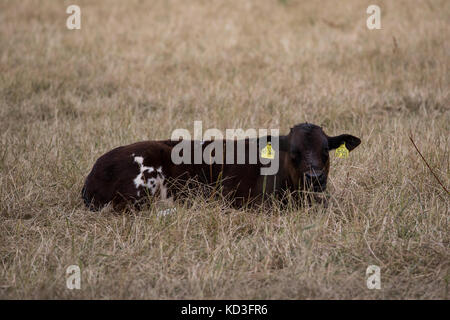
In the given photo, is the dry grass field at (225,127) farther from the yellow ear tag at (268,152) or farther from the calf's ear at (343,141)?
the yellow ear tag at (268,152)

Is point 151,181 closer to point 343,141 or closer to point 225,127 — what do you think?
point 343,141

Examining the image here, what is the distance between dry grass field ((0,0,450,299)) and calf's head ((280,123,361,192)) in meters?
0.30

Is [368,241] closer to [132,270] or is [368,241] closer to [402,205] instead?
[402,205]

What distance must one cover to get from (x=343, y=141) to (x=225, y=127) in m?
2.72

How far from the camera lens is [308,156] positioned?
5.51 meters

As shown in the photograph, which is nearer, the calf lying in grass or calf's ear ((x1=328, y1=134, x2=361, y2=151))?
the calf lying in grass

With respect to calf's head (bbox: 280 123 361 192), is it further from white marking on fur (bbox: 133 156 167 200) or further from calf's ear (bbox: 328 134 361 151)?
white marking on fur (bbox: 133 156 167 200)

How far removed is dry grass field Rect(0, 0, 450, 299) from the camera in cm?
436

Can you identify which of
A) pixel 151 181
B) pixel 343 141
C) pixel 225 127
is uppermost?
pixel 343 141

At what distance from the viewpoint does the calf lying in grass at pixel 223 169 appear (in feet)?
18.3

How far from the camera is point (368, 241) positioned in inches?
185

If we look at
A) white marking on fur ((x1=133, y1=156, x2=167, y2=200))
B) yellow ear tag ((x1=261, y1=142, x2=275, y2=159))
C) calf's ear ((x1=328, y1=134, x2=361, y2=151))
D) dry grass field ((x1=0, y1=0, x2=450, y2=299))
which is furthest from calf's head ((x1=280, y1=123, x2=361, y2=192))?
white marking on fur ((x1=133, y1=156, x2=167, y2=200))

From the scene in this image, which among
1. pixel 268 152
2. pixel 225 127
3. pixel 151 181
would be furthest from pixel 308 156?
pixel 225 127

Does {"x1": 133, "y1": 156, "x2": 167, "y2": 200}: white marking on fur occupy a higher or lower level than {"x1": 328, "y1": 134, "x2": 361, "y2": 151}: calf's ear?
lower
